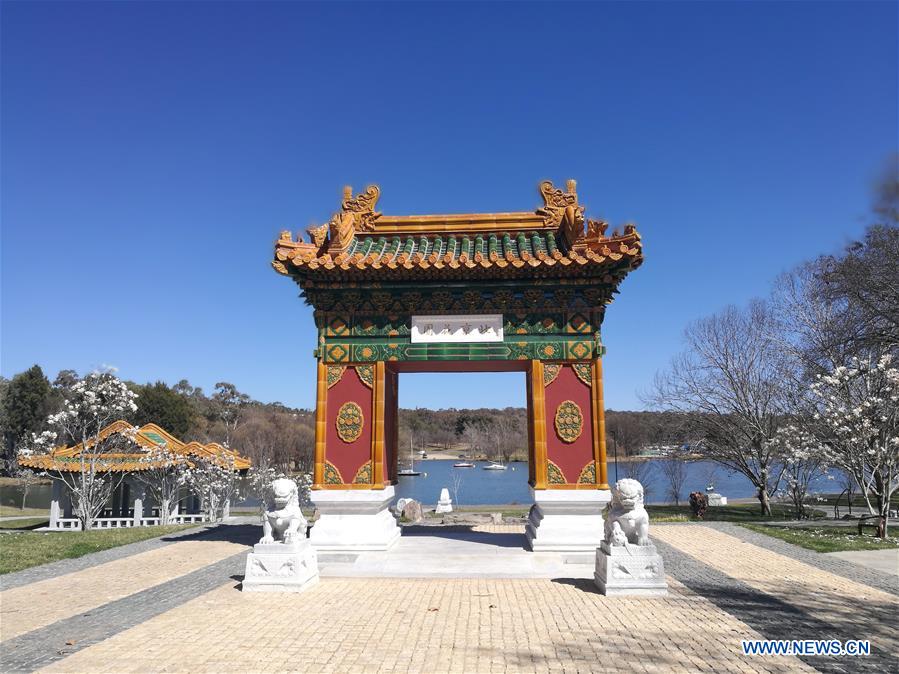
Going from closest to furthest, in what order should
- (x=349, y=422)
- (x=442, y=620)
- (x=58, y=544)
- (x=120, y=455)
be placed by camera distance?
(x=442, y=620) < (x=349, y=422) < (x=58, y=544) < (x=120, y=455)

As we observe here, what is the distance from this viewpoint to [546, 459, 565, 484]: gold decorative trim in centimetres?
918

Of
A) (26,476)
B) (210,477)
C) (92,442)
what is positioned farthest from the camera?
(26,476)

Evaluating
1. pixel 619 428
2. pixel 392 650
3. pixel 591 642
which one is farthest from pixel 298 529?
pixel 619 428

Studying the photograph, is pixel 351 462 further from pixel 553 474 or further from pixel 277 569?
pixel 553 474

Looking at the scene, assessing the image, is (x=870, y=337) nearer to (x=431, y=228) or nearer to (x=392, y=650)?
(x=431, y=228)

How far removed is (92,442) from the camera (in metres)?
18.6

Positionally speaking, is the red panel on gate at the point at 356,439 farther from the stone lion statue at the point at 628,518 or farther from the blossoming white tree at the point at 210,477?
the blossoming white tree at the point at 210,477

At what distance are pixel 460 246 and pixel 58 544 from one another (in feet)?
35.9

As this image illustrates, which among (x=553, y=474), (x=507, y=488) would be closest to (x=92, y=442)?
(x=553, y=474)

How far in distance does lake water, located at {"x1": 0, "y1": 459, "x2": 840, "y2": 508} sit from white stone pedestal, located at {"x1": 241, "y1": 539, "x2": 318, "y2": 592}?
2154 cm

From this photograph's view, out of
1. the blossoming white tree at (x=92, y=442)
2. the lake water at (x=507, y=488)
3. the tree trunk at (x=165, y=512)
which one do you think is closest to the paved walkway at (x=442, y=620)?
the blossoming white tree at (x=92, y=442)

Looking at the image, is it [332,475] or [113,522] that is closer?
[332,475]

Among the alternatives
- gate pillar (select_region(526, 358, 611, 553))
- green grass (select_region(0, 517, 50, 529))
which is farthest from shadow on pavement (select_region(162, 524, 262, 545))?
green grass (select_region(0, 517, 50, 529))

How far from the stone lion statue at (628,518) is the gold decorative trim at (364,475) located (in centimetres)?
421
